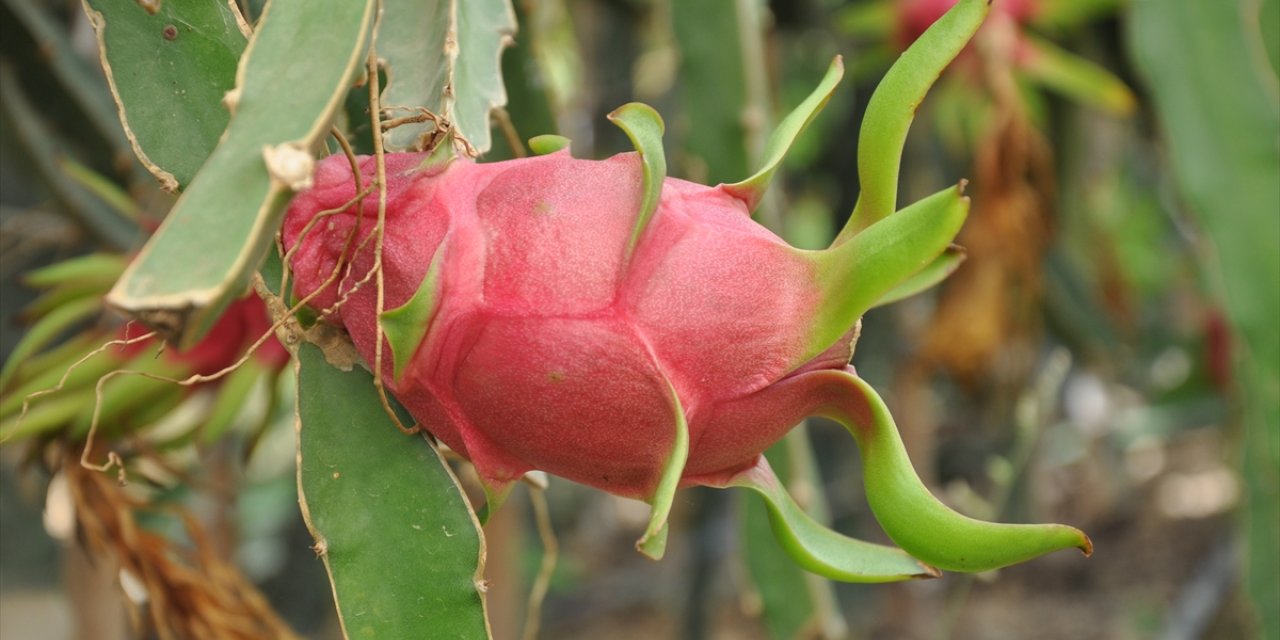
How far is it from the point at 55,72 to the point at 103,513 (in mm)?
375

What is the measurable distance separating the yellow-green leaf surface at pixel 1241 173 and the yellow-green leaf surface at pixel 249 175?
0.86m

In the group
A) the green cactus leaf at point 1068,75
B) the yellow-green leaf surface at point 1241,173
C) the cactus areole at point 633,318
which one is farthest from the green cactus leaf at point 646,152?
the green cactus leaf at point 1068,75

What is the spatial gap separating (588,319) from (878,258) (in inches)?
4.1

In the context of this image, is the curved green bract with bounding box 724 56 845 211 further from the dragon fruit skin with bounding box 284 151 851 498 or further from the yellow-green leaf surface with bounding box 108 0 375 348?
the yellow-green leaf surface with bounding box 108 0 375 348

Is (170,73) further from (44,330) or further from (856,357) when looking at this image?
(856,357)

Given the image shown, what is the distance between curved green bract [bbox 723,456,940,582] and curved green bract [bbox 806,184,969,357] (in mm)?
77

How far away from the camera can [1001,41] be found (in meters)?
1.42

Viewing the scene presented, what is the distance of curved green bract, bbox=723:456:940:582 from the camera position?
0.50m

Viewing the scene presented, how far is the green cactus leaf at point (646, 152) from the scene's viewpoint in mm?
457

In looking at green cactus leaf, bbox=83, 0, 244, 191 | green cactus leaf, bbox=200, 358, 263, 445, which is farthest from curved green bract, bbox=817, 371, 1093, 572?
green cactus leaf, bbox=200, 358, 263, 445

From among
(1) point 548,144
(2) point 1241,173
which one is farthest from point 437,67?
(2) point 1241,173

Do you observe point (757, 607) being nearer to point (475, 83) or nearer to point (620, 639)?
point (475, 83)

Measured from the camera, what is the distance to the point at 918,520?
458 millimetres

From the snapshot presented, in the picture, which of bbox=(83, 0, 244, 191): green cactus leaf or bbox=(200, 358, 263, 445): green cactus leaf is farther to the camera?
bbox=(200, 358, 263, 445): green cactus leaf
